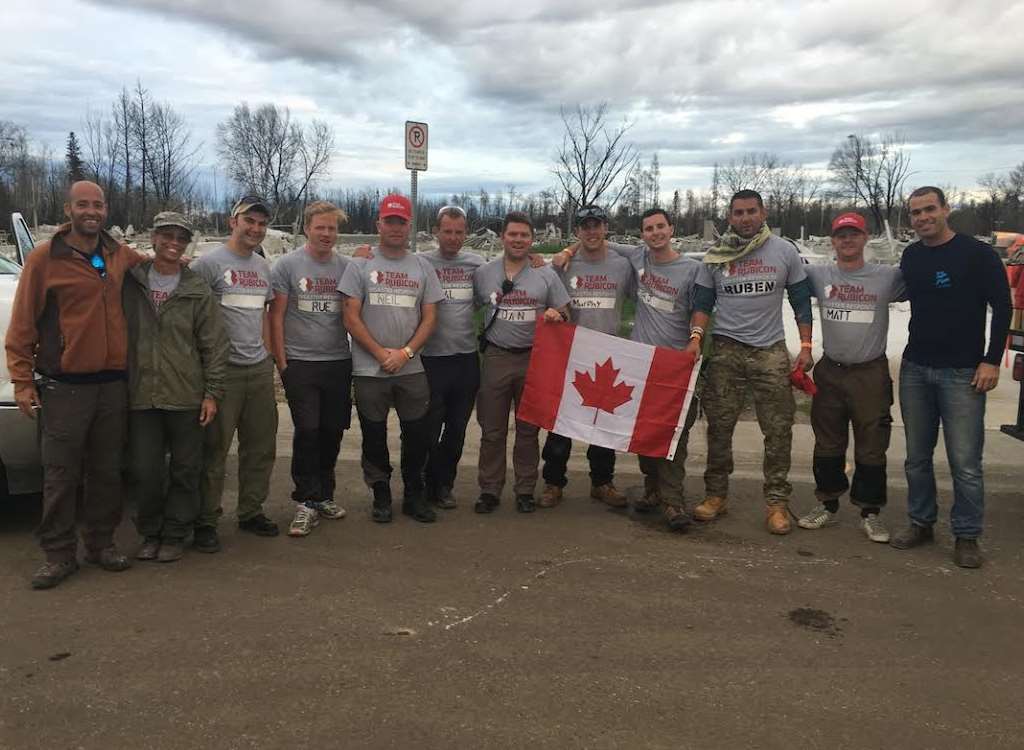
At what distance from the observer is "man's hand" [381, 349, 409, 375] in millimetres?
5172

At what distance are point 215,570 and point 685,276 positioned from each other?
3.47m

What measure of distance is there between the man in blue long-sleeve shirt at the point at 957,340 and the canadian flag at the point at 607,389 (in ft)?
4.60

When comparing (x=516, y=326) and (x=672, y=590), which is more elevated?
(x=516, y=326)

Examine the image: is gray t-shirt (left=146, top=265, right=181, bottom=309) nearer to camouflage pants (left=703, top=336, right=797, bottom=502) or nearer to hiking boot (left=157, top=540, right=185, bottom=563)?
hiking boot (left=157, top=540, right=185, bottom=563)

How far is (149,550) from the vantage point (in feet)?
15.6

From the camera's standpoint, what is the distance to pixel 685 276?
555cm

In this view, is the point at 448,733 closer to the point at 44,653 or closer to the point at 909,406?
the point at 44,653

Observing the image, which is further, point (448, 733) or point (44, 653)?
point (44, 653)

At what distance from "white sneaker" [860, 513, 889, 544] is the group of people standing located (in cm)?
3

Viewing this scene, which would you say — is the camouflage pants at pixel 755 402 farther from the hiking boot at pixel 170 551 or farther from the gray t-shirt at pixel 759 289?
the hiking boot at pixel 170 551

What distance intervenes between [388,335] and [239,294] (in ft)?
3.07

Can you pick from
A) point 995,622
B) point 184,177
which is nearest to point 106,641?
point 995,622

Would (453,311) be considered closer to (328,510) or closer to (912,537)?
(328,510)

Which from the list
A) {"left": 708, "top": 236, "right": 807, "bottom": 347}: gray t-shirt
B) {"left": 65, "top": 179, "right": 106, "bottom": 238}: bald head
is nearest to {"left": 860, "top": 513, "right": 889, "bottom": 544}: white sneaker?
{"left": 708, "top": 236, "right": 807, "bottom": 347}: gray t-shirt
